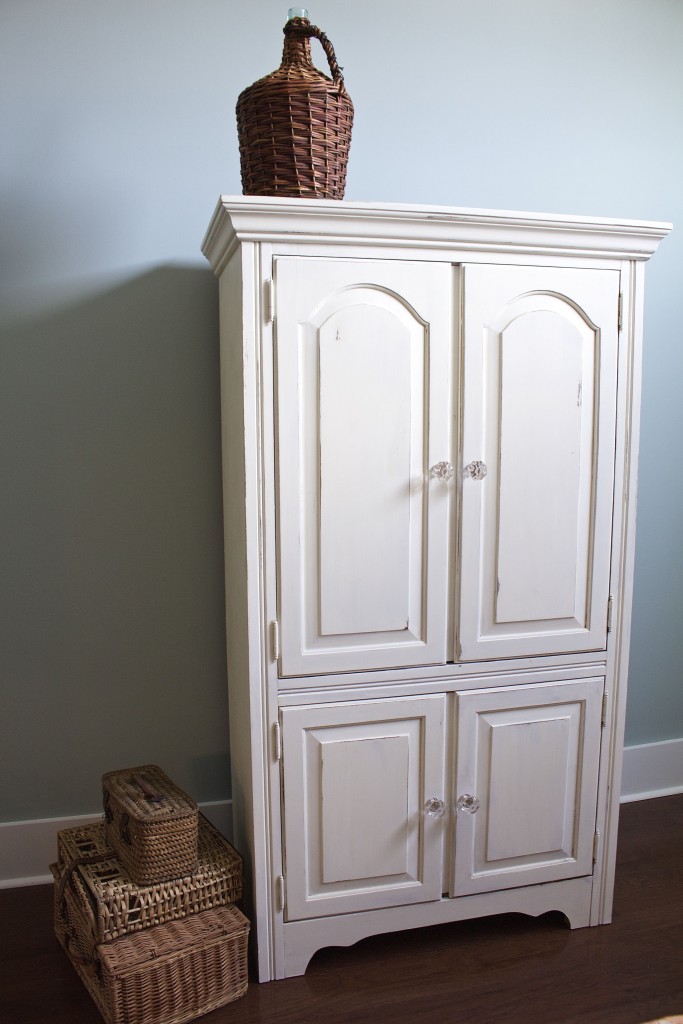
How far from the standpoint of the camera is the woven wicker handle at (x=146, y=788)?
70.2 inches

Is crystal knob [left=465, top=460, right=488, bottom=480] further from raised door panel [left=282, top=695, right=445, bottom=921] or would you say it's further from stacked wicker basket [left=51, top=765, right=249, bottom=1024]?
stacked wicker basket [left=51, top=765, right=249, bottom=1024]

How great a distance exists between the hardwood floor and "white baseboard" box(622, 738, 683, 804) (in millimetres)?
553

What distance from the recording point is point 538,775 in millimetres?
1895

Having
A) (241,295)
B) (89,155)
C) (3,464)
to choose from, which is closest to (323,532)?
(241,295)

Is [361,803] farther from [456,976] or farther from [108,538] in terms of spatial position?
[108,538]

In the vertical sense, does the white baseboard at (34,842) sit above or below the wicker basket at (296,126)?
below

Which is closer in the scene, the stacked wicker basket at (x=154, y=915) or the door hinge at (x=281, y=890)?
the stacked wicker basket at (x=154, y=915)

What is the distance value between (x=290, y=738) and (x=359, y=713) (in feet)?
0.54

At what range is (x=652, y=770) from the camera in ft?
8.79

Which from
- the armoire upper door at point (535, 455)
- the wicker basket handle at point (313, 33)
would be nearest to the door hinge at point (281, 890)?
the armoire upper door at point (535, 455)

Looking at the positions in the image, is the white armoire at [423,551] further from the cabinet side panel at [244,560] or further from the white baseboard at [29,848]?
the white baseboard at [29,848]

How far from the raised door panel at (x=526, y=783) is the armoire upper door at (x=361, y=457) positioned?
27 centimetres

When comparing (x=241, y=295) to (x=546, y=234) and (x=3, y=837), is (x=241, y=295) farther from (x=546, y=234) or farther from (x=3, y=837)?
(x=3, y=837)

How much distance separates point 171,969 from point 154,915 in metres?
0.11
